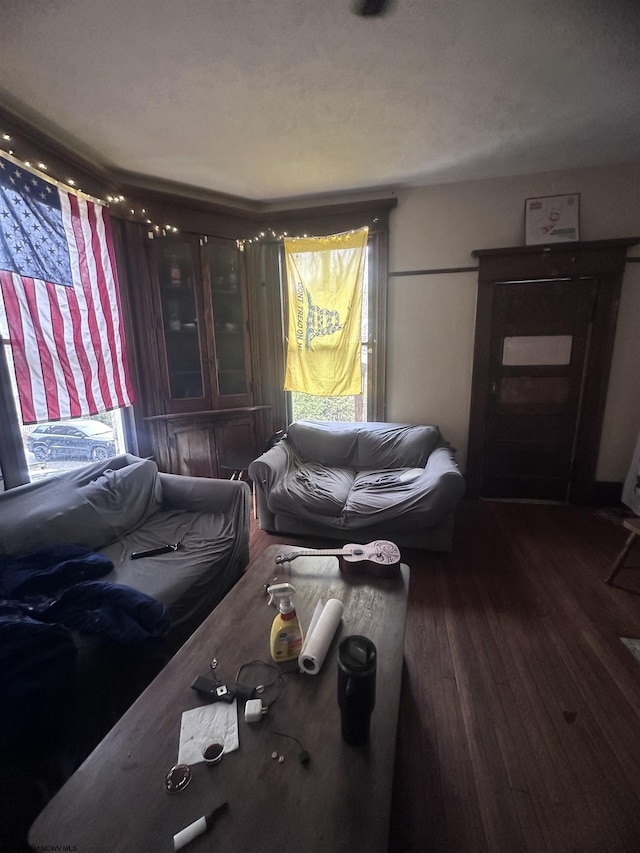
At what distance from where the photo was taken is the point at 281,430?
11.5 ft

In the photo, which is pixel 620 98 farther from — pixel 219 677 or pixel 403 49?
pixel 219 677

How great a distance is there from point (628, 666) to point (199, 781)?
178 centimetres

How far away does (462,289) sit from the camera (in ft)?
9.93

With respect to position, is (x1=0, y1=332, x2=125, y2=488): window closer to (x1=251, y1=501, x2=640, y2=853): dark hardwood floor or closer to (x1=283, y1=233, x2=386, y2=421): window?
(x1=283, y1=233, x2=386, y2=421): window

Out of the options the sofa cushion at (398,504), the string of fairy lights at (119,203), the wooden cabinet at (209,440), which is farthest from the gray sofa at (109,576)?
the string of fairy lights at (119,203)

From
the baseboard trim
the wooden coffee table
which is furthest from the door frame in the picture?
the wooden coffee table

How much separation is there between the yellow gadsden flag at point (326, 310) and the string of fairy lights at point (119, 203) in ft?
0.76

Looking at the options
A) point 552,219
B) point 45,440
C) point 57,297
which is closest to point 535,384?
point 552,219

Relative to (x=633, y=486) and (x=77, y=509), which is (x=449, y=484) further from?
(x=77, y=509)

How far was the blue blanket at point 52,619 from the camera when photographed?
1.02 m

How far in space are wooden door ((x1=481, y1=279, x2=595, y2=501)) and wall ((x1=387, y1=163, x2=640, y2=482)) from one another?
241 mm

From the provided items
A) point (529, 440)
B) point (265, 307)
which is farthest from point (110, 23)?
point (529, 440)

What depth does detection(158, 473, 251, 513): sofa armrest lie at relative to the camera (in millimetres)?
2178

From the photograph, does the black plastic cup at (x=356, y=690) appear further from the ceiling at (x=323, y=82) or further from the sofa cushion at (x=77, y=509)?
the ceiling at (x=323, y=82)
